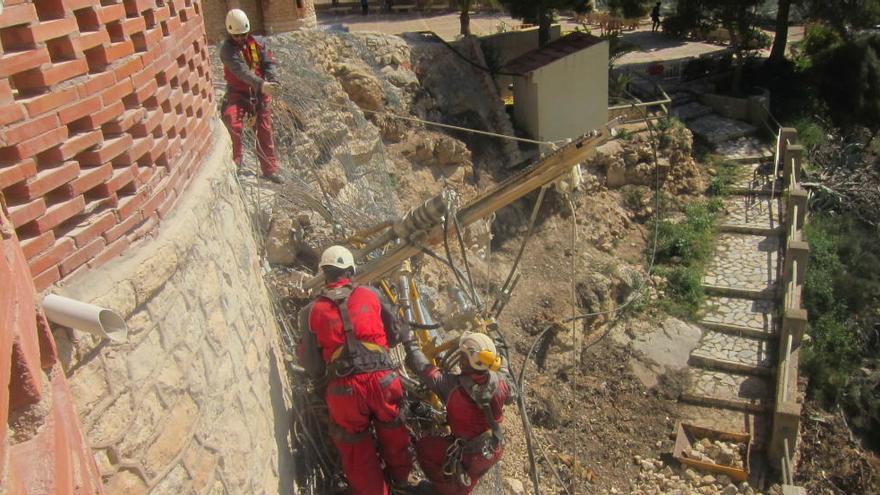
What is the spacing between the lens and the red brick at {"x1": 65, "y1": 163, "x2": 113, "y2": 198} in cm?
265

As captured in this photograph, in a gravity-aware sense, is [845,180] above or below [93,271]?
below

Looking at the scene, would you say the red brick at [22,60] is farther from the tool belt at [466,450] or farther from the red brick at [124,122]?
the tool belt at [466,450]

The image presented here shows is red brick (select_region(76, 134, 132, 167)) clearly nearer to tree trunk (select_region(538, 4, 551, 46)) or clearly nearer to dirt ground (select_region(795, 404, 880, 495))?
dirt ground (select_region(795, 404, 880, 495))

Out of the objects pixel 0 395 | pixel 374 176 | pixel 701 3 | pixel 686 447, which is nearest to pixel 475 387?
pixel 0 395

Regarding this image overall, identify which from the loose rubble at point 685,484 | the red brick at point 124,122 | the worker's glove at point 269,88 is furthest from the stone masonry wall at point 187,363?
the loose rubble at point 685,484

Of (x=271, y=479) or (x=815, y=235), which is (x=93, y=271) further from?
(x=815, y=235)

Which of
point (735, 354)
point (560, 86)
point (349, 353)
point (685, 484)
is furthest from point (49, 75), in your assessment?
point (560, 86)

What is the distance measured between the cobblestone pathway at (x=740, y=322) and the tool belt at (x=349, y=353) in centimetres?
751

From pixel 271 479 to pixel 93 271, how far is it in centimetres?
188

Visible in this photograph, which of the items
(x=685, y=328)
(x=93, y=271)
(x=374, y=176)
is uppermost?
(x=93, y=271)

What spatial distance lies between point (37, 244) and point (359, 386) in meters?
2.49

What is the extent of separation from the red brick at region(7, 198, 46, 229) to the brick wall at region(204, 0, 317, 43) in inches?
549

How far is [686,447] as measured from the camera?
398 inches

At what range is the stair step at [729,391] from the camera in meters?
10.8
